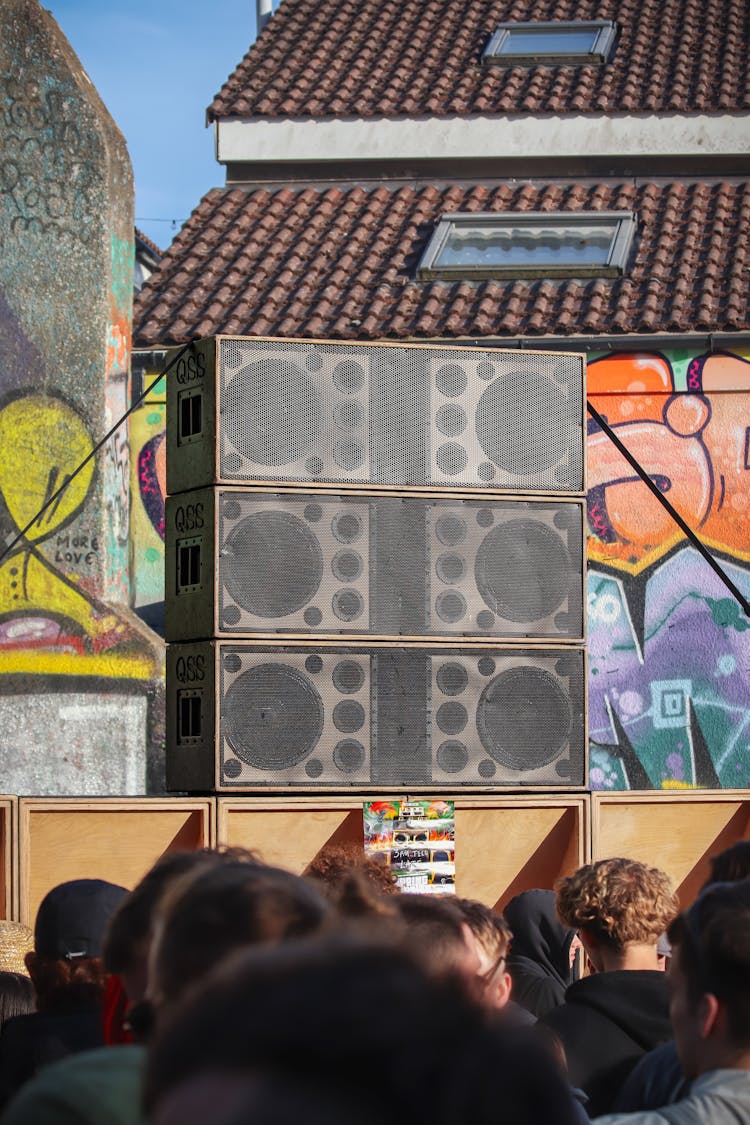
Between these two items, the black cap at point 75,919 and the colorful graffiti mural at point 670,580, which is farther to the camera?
the colorful graffiti mural at point 670,580

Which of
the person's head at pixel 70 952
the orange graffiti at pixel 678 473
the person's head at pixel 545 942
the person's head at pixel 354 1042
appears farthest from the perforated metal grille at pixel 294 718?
the orange graffiti at pixel 678 473

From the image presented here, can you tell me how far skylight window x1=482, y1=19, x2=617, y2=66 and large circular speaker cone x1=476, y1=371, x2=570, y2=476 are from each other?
916cm

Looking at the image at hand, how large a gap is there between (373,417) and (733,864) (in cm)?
349

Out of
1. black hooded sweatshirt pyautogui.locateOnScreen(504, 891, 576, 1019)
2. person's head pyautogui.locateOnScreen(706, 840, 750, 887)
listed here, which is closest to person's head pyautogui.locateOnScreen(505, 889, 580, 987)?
black hooded sweatshirt pyautogui.locateOnScreen(504, 891, 576, 1019)

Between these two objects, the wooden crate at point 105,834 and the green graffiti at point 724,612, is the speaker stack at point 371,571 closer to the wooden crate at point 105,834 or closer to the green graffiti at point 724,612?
the wooden crate at point 105,834

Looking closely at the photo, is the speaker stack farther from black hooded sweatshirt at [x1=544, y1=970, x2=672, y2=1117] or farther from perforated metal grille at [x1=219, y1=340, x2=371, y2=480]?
black hooded sweatshirt at [x1=544, y1=970, x2=672, y2=1117]

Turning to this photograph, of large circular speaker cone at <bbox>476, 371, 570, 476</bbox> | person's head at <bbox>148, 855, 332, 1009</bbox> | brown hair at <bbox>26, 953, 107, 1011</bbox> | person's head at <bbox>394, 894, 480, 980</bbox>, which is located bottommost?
brown hair at <bbox>26, 953, 107, 1011</bbox>

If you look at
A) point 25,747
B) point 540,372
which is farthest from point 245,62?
point 540,372

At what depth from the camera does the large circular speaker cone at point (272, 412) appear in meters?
5.86

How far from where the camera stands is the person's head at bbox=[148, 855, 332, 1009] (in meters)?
1.51

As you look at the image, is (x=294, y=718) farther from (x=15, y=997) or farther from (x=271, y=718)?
(x=15, y=997)

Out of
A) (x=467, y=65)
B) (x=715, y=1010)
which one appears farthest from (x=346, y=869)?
(x=467, y=65)

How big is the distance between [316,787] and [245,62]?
1084 cm

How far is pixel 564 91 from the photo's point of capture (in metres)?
14.2
